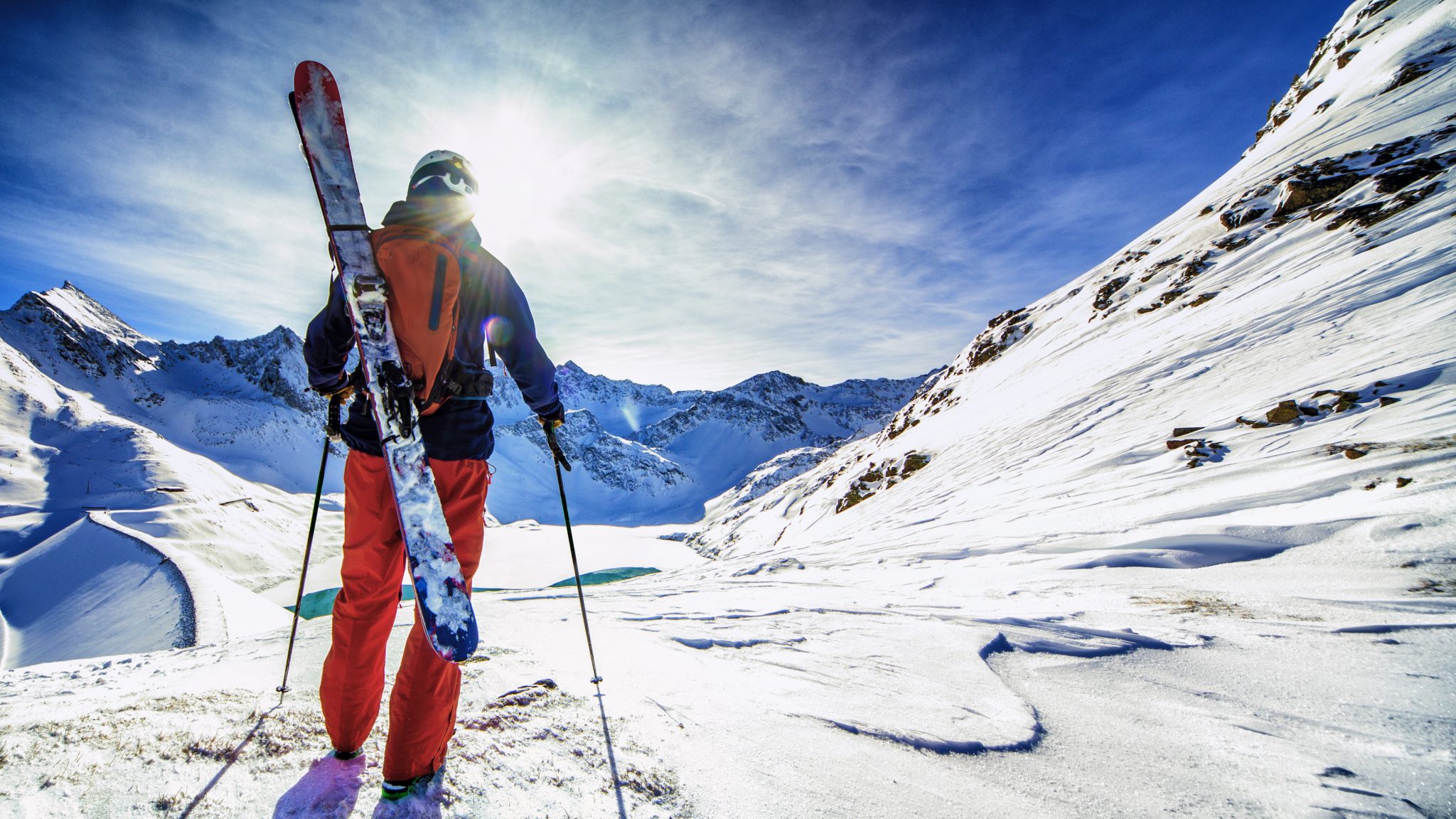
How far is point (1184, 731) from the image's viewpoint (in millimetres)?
2287

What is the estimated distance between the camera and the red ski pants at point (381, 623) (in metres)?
2.08

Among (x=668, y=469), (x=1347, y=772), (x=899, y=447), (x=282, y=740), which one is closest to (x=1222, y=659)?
(x=1347, y=772)

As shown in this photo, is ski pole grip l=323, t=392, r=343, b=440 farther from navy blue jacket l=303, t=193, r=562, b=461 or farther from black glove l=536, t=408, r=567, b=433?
black glove l=536, t=408, r=567, b=433

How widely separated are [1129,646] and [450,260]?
463 centimetres

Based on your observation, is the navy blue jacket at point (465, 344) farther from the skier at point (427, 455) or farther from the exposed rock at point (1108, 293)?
the exposed rock at point (1108, 293)

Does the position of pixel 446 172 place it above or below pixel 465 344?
above

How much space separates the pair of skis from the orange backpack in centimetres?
4

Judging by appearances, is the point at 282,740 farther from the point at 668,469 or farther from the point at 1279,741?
the point at 668,469

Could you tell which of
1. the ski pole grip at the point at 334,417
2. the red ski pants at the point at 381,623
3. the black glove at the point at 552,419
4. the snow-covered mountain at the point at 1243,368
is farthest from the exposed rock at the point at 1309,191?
the ski pole grip at the point at 334,417

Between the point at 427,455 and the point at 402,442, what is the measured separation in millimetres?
183

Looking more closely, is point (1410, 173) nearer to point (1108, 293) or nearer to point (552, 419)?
point (1108, 293)

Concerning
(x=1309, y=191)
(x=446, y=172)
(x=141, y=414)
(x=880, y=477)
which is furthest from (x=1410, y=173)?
(x=141, y=414)

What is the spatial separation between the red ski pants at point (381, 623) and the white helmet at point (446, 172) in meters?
1.42

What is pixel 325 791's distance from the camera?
6.39 feet
